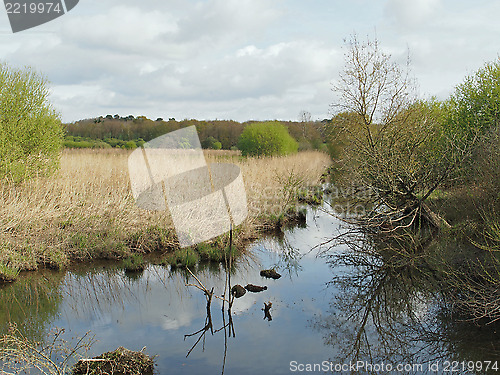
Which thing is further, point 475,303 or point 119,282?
point 119,282

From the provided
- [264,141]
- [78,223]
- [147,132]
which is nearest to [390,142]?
[78,223]

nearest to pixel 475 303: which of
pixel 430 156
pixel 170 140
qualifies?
pixel 430 156

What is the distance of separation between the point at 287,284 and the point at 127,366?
405 centimetres

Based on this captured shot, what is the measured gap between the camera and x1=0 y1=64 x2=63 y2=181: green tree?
1198cm

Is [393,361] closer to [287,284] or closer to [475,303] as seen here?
[475,303]

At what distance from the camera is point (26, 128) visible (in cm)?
1264

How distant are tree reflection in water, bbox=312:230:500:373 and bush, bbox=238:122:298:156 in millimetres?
15696

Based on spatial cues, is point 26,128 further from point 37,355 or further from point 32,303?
point 37,355

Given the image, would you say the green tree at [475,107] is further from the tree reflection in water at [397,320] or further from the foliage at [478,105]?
the tree reflection in water at [397,320]

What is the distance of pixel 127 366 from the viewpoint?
5.14 m

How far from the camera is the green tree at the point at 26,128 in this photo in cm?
1198

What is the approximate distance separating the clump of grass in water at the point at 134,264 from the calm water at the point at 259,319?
20 centimetres

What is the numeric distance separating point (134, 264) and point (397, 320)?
5.12m

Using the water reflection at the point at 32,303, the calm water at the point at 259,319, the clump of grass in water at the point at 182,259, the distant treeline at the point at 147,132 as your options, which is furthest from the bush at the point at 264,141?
the water reflection at the point at 32,303
